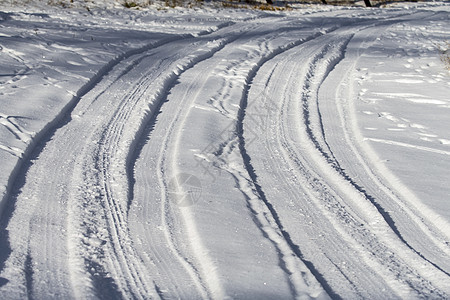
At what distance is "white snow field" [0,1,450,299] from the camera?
3.33 metres

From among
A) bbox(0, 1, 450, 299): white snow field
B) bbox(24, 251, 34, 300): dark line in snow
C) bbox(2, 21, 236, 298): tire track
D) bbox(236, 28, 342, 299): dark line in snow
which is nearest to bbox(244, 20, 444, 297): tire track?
bbox(0, 1, 450, 299): white snow field

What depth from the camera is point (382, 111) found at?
23.1 feet

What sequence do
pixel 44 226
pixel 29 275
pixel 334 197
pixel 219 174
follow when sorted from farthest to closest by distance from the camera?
pixel 219 174 → pixel 334 197 → pixel 44 226 → pixel 29 275

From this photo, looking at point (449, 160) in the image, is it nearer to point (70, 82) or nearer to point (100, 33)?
point (70, 82)

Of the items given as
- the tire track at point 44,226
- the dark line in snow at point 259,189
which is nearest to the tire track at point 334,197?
the dark line in snow at point 259,189

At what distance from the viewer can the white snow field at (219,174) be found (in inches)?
131

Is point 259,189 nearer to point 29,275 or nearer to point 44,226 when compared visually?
point 44,226

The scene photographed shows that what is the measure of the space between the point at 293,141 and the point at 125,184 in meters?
1.93

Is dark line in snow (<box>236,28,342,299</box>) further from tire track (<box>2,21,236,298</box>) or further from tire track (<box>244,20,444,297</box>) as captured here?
tire track (<box>2,21,236,298</box>)

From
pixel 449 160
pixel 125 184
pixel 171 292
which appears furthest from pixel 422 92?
pixel 171 292

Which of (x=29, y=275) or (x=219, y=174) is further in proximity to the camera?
(x=219, y=174)

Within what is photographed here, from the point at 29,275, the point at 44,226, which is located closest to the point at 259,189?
the point at 44,226

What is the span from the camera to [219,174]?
4.85m

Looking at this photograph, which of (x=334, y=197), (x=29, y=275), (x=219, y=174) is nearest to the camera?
(x=29, y=275)
